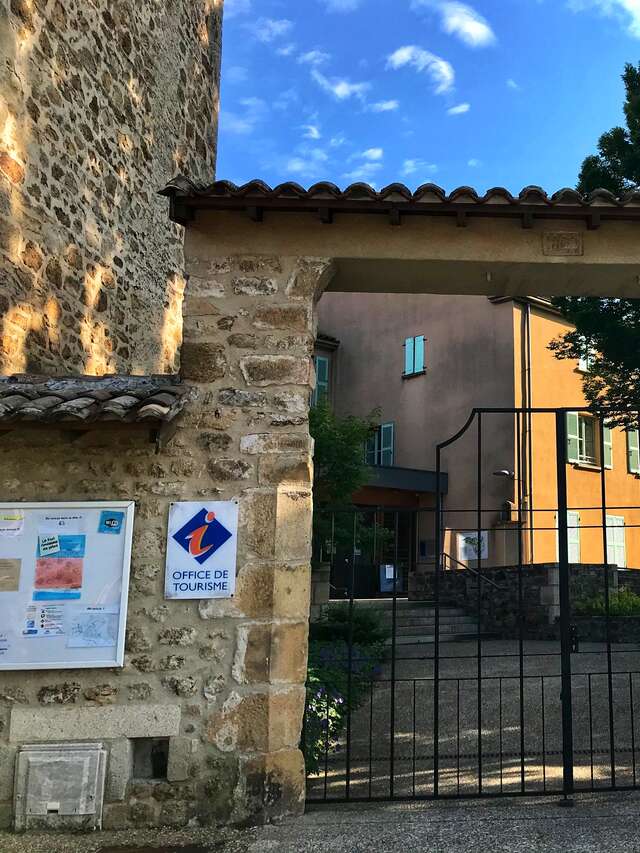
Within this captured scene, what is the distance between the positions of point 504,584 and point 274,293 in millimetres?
9596

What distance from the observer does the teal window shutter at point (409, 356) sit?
18797mm

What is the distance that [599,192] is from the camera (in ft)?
13.8

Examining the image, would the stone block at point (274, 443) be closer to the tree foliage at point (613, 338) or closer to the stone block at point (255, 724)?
the stone block at point (255, 724)

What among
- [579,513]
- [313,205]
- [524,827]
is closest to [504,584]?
[579,513]

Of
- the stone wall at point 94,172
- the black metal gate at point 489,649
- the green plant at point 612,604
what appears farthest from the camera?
the green plant at point 612,604

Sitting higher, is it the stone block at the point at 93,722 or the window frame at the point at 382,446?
the window frame at the point at 382,446

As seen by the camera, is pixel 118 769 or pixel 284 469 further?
pixel 284 469

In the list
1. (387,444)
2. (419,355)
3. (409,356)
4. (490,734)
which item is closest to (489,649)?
(490,734)

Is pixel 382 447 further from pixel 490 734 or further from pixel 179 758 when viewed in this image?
pixel 179 758

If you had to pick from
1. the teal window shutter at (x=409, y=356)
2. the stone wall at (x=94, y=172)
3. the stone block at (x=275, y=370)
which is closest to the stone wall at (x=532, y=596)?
the stone wall at (x=94, y=172)

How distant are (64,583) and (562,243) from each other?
3.53m

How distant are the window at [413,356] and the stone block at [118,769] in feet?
50.2

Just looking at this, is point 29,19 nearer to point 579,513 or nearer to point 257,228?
point 257,228

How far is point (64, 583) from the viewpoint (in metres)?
4.05
